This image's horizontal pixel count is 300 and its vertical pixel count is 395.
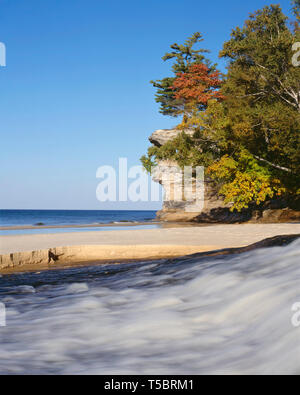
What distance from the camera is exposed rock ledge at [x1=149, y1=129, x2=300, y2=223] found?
29438mm

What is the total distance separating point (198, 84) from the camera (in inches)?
1433

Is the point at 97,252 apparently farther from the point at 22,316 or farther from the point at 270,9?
the point at 270,9

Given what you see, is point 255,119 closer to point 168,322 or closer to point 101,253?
point 101,253

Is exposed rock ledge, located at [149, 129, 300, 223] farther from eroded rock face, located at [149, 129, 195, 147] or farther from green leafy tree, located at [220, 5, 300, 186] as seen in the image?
green leafy tree, located at [220, 5, 300, 186]

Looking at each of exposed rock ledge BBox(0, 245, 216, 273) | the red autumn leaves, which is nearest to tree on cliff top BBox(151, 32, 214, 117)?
the red autumn leaves

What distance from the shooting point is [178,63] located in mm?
41562

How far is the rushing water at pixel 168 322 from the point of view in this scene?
2.33 meters

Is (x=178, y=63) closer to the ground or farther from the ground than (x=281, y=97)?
farther from the ground

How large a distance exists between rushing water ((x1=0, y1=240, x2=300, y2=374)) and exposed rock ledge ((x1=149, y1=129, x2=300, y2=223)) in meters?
23.9

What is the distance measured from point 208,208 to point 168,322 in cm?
3305

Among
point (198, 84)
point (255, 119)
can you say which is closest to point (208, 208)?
point (198, 84)
